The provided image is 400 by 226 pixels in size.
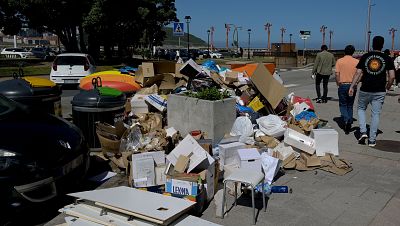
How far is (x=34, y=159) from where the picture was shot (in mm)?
4129

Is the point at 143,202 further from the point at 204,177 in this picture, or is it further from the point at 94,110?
the point at 94,110

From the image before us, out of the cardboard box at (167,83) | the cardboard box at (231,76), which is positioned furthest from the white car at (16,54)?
the cardboard box at (231,76)

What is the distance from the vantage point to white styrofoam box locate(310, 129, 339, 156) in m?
6.43

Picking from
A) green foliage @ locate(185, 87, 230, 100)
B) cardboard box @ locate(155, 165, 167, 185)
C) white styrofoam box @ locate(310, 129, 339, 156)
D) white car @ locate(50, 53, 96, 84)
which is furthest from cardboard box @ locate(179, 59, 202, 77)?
white car @ locate(50, 53, 96, 84)

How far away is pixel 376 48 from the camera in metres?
7.01

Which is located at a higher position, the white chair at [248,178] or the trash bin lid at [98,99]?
the trash bin lid at [98,99]

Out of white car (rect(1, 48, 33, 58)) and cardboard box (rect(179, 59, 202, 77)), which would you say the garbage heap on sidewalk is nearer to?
cardboard box (rect(179, 59, 202, 77))

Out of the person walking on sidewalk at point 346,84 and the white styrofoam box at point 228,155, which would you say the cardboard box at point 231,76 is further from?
the white styrofoam box at point 228,155

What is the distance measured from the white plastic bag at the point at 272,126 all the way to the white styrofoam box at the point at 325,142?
635 mm

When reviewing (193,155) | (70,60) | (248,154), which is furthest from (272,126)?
(70,60)

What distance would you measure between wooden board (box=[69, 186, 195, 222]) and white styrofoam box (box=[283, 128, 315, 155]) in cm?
273

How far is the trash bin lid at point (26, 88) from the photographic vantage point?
6.53m

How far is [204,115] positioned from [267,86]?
1.92m

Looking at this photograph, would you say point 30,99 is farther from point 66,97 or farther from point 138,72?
point 66,97
